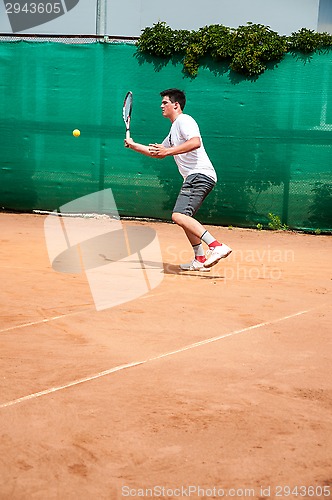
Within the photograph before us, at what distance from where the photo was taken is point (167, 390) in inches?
159

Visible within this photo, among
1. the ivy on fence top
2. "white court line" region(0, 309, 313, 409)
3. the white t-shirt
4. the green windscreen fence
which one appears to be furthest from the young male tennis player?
the ivy on fence top

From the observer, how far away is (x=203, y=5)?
16031 millimetres

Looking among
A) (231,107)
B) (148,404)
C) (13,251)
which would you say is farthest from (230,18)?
(148,404)

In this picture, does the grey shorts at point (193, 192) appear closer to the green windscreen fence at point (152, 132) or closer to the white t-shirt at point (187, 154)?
the white t-shirt at point (187, 154)

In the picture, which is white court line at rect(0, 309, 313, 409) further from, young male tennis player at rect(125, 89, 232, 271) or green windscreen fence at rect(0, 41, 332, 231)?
green windscreen fence at rect(0, 41, 332, 231)

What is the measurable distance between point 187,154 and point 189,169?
0.14m

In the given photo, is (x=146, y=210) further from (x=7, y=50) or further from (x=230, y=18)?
(x=230, y=18)

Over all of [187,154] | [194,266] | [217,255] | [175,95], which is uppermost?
[175,95]

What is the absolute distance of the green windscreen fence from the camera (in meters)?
10.6

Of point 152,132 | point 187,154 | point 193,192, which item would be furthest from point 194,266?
point 152,132

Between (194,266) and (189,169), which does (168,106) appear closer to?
(189,169)

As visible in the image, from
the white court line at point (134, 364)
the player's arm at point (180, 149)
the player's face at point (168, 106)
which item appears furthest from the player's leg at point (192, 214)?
the white court line at point (134, 364)

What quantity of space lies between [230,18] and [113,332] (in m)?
11.9

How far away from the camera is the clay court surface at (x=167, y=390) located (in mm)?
3023
